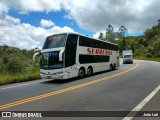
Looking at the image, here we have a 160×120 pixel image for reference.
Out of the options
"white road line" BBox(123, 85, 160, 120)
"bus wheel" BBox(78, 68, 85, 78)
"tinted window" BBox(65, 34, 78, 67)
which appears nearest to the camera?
"white road line" BBox(123, 85, 160, 120)

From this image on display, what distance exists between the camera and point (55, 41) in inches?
718

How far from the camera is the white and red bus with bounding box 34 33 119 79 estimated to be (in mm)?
17375

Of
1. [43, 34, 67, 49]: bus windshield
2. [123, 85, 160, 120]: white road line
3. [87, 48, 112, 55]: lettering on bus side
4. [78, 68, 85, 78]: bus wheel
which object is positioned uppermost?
[43, 34, 67, 49]: bus windshield

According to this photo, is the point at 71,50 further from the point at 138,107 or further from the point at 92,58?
the point at 138,107

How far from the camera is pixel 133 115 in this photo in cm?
735

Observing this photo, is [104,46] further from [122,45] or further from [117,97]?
[122,45]

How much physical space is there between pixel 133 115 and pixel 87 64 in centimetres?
1401

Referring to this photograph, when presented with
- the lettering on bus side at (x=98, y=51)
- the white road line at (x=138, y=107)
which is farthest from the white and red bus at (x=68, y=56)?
the white road line at (x=138, y=107)

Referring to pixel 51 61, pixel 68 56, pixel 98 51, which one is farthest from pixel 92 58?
pixel 51 61

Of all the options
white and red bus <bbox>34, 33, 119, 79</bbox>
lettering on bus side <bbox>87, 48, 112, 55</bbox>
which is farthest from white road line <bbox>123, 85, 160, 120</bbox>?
lettering on bus side <bbox>87, 48, 112, 55</bbox>

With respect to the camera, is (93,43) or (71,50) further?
(93,43)

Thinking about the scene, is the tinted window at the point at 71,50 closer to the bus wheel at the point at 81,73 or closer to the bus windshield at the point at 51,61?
the bus windshield at the point at 51,61

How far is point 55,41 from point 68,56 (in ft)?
5.00

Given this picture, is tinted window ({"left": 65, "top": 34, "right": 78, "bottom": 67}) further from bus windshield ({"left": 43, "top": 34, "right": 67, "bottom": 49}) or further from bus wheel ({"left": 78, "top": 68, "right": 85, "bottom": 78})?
bus wheel ({"left": 78, "top": 68, "right": 85, "bottom": 78})
